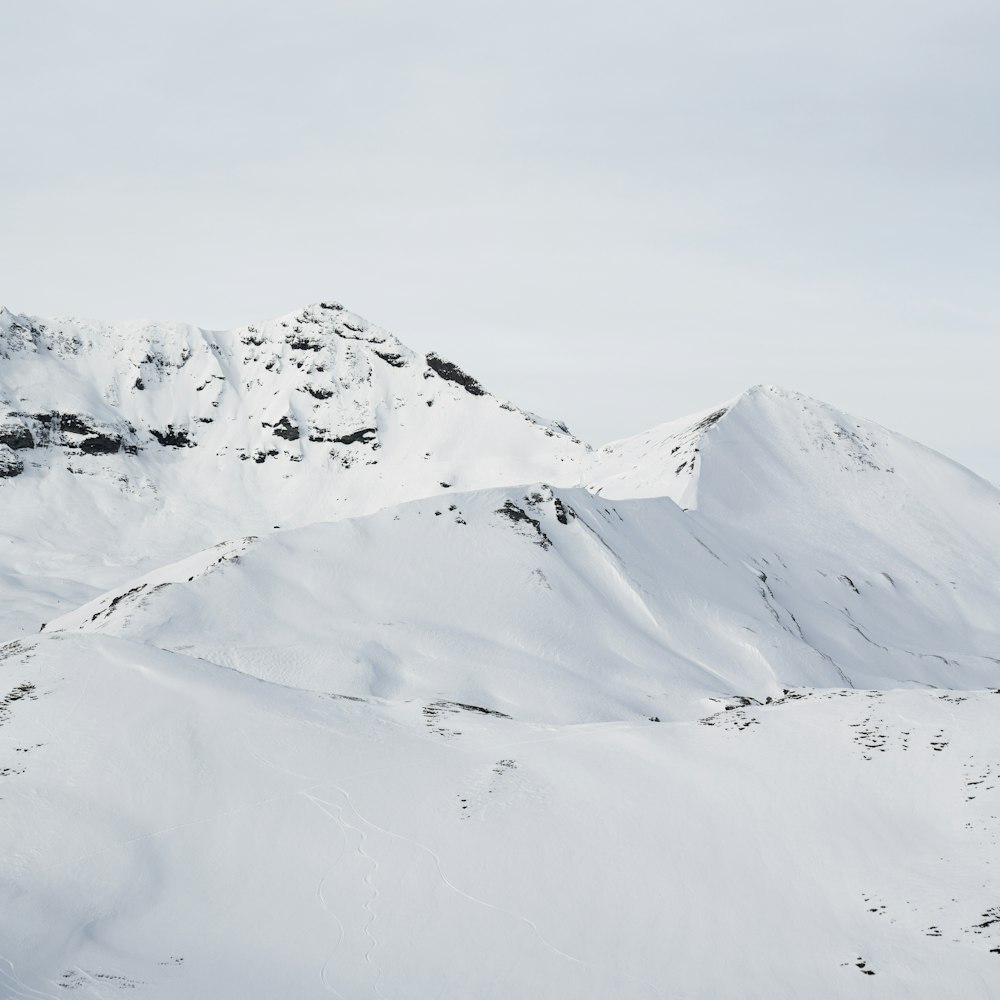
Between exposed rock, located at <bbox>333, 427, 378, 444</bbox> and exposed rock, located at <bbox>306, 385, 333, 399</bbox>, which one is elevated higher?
exposed rock, located at <bbox>306, 385, 333, 399</bbox>

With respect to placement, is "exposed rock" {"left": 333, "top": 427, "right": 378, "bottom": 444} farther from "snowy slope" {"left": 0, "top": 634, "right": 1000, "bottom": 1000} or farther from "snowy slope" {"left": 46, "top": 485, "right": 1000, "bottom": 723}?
"snowy slope" {"left": 0, "top": 634, "right": 1000, "bottom": 1000}

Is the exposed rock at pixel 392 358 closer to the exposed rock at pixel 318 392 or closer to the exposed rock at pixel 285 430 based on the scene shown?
the exposed rock at pixel 318 392

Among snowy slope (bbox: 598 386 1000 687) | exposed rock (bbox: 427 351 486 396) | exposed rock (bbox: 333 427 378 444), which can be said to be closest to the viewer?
snowy slope (bbox: 598 386 1000 687)

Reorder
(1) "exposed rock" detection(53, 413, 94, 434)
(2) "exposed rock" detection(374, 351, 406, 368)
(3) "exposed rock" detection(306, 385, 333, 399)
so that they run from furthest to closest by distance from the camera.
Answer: (2) "exposed rock" detection(374, 351, 406, 368), (3) "exposed rock" detection(306, 385, 333, 399), (1) "exposed rock" detection(53, 413, 94, 434)

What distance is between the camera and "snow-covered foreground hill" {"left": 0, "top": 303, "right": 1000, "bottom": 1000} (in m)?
18.6

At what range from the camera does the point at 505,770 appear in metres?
27.4

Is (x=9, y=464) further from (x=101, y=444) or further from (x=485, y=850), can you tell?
(x=485, y=850)

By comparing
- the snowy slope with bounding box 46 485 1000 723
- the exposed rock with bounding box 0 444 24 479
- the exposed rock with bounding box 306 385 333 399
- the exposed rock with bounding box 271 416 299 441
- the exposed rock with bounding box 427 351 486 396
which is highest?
the snowy slope with bounding box 46 485 1000 723

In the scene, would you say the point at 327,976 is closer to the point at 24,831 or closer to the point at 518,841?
the point at 518,841

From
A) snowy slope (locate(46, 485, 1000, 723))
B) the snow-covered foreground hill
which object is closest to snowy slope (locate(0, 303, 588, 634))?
snowy slope (locate(46, 485, 1000, 723))

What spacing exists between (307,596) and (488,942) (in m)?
39.2

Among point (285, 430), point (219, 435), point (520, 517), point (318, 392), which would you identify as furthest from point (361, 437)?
point (520, 517)

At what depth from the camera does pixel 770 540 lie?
86375 mm

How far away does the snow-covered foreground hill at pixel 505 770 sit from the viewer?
18594 millimetres
